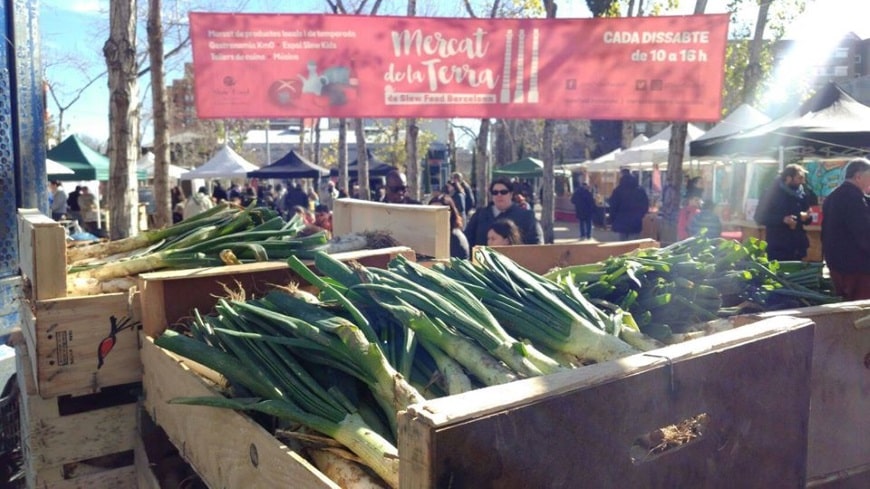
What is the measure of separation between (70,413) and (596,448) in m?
2.39

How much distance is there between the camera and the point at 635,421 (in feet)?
4.73

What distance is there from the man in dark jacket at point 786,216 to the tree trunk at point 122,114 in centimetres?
723

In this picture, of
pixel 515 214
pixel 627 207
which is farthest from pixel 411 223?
pixel 627 207

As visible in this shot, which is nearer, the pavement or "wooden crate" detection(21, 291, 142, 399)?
"wooden crate" detection(21, 291, 142, 399)

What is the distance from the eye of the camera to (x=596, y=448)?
1.37 m

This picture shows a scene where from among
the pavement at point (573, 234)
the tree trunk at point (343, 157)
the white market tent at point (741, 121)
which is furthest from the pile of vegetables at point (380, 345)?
the pavement at point (573, 234)

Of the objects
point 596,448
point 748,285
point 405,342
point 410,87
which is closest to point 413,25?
point 410,87

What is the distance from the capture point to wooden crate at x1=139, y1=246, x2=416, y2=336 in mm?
2723

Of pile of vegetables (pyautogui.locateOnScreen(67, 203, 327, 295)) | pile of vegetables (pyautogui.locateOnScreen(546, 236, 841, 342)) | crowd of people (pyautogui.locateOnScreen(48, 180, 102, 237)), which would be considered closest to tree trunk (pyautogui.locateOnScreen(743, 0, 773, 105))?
pile of vegetables (pyautogui.locateOnScreen(546, 236, 841, 342))

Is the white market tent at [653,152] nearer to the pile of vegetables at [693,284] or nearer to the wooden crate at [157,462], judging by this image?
the pile of vegetables at [693,284]

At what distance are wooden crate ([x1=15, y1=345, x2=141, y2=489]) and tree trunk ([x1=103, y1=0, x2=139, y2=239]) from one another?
13.6ft

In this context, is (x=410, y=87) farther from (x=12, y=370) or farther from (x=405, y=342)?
(x=405, y=342)

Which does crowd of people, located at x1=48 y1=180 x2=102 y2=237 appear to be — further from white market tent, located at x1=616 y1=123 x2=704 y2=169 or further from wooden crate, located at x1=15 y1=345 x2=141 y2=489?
wooden crate, located at x1=15 y1=345 x2=141 y2=489

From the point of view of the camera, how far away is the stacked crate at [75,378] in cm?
275
